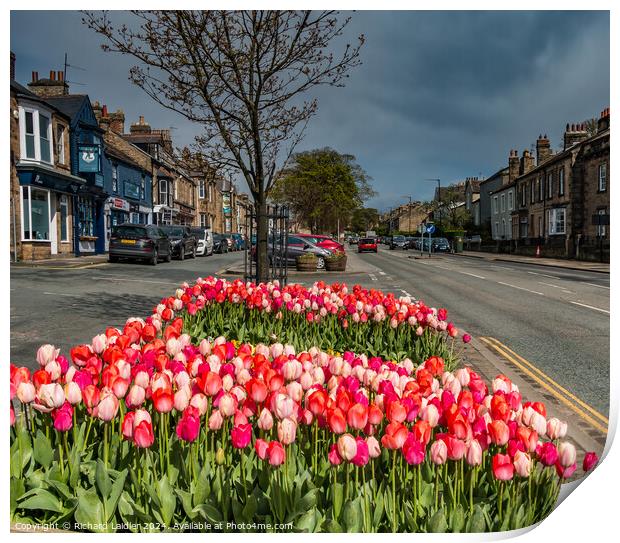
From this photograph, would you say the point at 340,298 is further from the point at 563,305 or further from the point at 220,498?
the point at 563,305

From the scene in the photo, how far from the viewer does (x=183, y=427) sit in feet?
7.23

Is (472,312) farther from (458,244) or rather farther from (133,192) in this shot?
(458,244)

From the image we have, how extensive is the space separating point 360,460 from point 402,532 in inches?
18.9

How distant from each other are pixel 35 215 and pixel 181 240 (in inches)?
1025

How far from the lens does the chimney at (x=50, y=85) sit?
3512 mm

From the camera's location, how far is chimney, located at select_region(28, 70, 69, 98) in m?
3.51

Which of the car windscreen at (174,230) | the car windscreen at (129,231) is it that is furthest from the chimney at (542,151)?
the car windscreen at (129,231)

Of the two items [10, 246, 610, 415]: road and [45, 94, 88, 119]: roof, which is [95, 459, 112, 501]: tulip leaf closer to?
[45, 94, 88, 119]: roof

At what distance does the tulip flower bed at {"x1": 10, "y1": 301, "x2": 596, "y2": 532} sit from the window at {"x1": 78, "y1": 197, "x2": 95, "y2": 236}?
6481 mm

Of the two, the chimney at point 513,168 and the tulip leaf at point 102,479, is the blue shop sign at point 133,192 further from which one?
the chimney at point 513,168

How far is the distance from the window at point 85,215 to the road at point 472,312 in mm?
848
